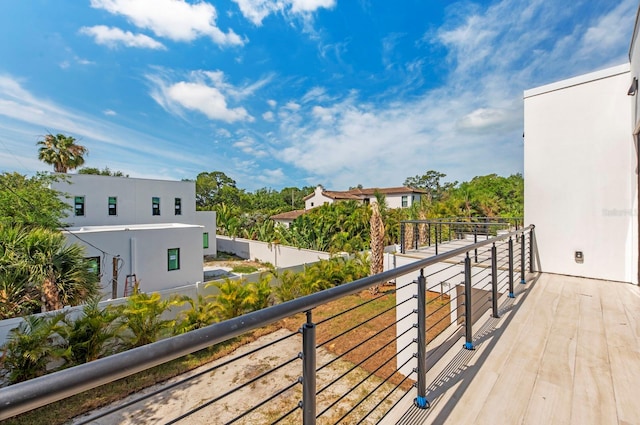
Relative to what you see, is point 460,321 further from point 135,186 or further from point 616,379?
point 135,186

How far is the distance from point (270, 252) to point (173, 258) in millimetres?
6761

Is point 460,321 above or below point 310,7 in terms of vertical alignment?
below

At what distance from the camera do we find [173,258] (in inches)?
538

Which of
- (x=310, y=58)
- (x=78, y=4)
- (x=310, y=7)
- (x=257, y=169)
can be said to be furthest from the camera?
(x=257, y=169)

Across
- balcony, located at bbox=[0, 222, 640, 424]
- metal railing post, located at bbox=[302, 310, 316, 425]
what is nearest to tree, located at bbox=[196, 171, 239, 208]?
balcony, located at bbox=[0, 222, 640, 424]

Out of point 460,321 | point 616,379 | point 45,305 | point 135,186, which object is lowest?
point 45,305

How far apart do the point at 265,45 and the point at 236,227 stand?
13.6 meters

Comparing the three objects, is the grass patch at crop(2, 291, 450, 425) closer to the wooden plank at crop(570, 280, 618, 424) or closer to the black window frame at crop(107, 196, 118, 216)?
the wooden plank at crop(570, 280, 618, 424)

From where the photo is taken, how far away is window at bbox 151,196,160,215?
18.3m

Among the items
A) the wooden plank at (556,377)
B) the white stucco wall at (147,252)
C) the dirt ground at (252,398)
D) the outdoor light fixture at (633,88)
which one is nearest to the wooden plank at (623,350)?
the wooden plank at (556,377)

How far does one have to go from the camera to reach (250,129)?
30109mm

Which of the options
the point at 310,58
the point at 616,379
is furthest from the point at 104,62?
the point at 616,379

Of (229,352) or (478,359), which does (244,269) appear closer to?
(229,352)

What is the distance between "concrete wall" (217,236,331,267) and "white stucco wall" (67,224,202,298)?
5459 millimetres
